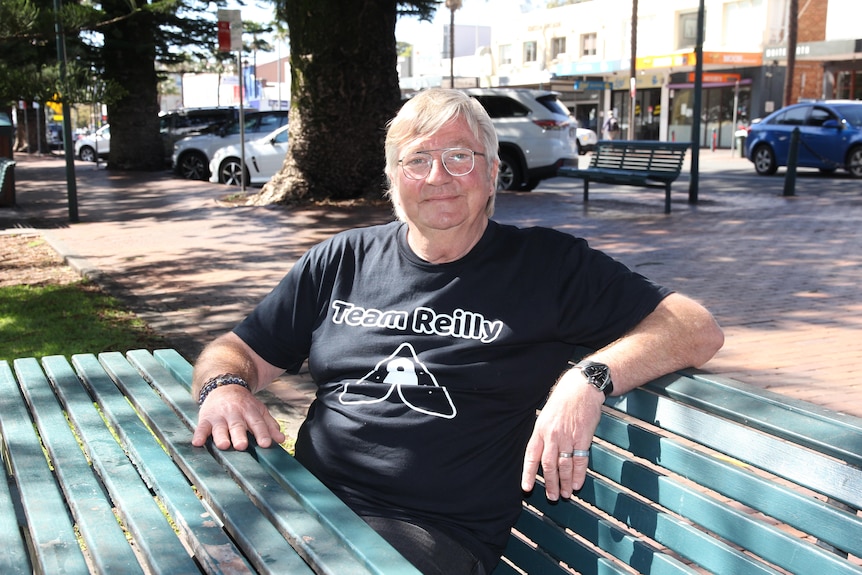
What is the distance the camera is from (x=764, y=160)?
2128 centimetres

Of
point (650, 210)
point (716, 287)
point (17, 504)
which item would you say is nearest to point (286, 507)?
point (17, 504)

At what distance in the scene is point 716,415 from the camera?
200 cm

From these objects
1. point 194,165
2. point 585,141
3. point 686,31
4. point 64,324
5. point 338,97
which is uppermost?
point 686,31

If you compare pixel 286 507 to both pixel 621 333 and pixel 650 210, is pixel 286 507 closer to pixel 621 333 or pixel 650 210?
pixel 621 333

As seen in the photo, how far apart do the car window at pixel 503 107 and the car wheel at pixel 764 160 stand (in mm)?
7053

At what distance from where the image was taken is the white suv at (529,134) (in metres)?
16.5

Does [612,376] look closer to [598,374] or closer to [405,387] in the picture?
[598,374]

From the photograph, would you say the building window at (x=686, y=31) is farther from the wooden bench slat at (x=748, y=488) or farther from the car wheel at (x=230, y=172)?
the wooden bench slat at (x=748, y=488)

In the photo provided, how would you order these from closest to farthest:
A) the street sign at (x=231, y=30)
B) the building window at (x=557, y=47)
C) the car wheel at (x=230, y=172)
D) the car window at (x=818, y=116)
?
the street sign at (x=231, y=30), the car wheel at (x=230, y=172), the car window at (x=818, y=116), the building window at (x=557, y=47)

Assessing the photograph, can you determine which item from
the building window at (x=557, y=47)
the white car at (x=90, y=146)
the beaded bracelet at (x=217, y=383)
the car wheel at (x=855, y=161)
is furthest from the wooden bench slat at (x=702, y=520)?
the building window at (x=557, y=47)

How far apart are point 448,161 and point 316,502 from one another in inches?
41.9

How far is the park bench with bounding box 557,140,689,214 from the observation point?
44.9ft

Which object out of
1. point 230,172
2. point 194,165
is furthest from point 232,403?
point 194,165

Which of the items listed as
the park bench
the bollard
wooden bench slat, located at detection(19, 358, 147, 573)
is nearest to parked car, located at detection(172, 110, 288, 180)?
the park bench
